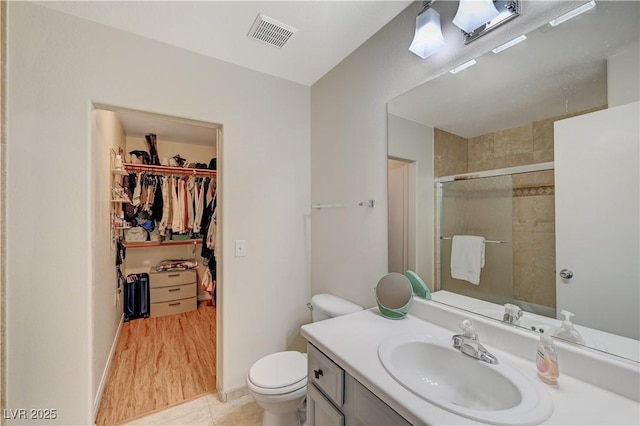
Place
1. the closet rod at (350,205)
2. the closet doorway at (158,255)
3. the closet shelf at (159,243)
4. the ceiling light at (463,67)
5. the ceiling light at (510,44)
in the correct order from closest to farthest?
1. the ceiling light at (510,44)
2. the ceiling light at (463,67)
3. the closet rod at (350,205)
4. the closet doorway at (158,255)
5. the closet shelf at (159,243)

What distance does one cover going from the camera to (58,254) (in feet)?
4.65

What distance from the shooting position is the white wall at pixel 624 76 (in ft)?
2.60

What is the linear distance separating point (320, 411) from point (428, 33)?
174 cm

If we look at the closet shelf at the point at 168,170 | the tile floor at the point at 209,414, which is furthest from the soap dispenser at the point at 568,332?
the closet shelf at the point at 168,170

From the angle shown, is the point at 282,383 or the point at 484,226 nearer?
the point at 484,226

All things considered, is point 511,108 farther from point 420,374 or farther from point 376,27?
point 420,374

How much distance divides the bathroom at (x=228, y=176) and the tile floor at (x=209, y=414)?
11cm

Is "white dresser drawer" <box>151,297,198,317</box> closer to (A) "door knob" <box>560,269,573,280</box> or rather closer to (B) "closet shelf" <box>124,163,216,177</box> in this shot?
(B) "closet shelf" <box>124,163,216,177</box>

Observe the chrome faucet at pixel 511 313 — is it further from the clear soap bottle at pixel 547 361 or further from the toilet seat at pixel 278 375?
the toilet seat at pixel 278 375

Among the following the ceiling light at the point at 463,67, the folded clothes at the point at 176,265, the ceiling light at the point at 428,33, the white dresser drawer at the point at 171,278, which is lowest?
the white dresser drawer at the point at 171,278

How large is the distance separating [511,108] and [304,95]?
1.58 meters

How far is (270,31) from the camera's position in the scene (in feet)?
5.21

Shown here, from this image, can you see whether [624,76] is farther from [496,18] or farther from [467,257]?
[467,257]

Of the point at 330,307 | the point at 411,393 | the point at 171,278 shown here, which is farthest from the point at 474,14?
the point at 171,278
